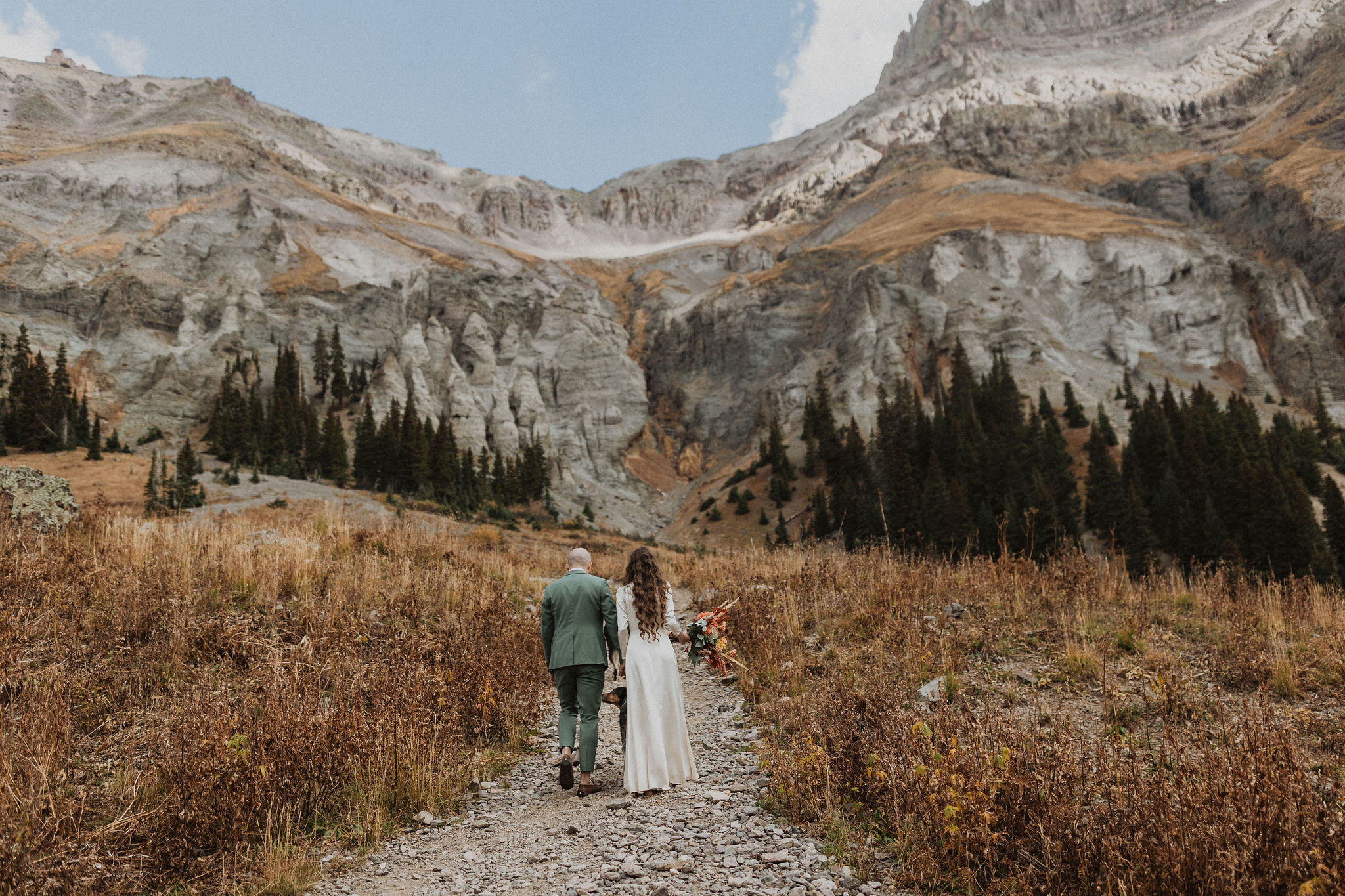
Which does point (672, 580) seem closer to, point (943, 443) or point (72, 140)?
point (943, 443)

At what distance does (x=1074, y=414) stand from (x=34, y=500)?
236 ft

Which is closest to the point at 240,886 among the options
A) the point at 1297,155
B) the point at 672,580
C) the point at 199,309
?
the point at 672,580

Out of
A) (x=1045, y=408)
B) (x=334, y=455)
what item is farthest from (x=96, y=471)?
(x=1045, y=408)

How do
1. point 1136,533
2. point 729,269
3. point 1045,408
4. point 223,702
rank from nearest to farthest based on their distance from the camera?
1. point 223,702
2. point 1136,533
3. point 1045,408
4. point 729,269

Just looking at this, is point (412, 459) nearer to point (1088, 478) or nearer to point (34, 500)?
point (34, 500)

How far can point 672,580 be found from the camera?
20266mm

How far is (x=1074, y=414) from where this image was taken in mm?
62781

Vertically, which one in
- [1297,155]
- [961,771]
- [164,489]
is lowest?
[961,771]

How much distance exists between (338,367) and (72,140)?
74.7 metres

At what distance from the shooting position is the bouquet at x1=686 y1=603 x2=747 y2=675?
28.8 feet

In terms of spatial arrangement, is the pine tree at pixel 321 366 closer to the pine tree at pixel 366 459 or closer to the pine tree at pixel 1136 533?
the pine tree at pixel 366 459

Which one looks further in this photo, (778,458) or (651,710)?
(778,458)

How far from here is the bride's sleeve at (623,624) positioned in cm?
615

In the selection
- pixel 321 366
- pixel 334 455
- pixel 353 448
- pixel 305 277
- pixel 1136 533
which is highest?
pixel 305 277
